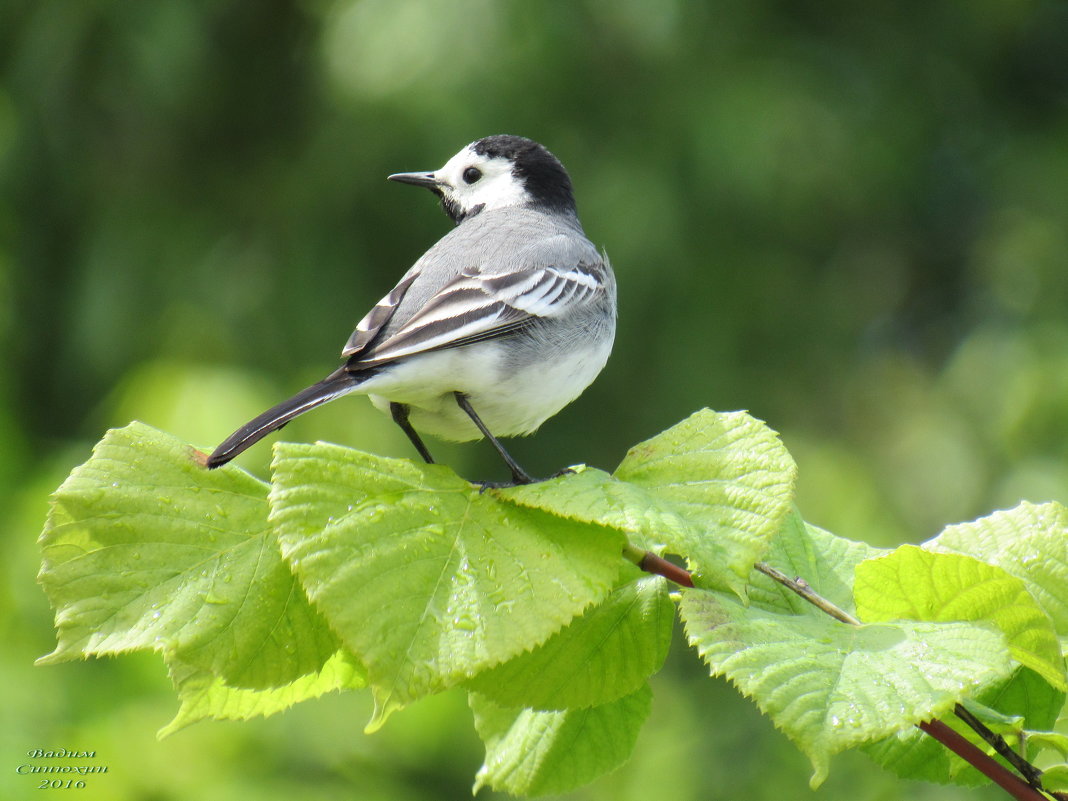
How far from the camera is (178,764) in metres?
3.85

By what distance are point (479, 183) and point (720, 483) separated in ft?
7.30

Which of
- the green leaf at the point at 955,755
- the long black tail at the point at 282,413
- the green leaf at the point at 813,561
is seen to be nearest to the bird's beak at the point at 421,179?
the long black tail at the point at 282,413

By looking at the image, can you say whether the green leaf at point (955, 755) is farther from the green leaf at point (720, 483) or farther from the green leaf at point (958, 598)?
the green leaf at point (720, 483)

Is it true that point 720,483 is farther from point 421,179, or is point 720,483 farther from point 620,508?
point 421,179

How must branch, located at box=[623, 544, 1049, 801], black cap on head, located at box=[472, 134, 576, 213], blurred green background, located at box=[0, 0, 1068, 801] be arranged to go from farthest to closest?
blurred green background, located at box=[0, 0, 1068, 801] < black cap on head, located at box=[472, 134, 576, 213] < branch, located at box=[623, 544, 1049, 801]

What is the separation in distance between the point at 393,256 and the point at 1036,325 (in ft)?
14.2

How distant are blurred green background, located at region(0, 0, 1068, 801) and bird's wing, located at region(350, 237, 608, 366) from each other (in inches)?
147

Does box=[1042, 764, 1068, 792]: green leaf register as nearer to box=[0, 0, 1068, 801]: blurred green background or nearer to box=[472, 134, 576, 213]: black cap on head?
box=[472, 134, 576, 213]: black cap on head

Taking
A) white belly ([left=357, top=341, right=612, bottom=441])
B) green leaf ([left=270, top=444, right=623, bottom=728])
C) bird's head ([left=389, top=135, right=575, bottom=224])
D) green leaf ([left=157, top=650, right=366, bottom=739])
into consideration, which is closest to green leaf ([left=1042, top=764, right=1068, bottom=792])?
→ green leaf ([left=270, top=444, right=623, bottom=728])

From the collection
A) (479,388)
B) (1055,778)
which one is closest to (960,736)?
(1055,778)

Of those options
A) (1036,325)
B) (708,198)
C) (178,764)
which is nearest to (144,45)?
(708,198)

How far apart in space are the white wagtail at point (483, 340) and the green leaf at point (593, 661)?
47 cm

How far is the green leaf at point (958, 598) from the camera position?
1.25 m

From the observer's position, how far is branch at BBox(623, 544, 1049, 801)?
120cm
